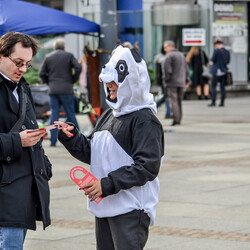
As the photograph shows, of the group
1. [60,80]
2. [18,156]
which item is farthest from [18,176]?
[60,80]

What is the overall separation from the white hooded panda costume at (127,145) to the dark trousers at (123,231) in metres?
0.04

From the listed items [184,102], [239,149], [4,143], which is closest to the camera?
[4,143]

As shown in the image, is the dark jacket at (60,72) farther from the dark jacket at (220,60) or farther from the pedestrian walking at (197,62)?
the pedestrian walking at (197,62)

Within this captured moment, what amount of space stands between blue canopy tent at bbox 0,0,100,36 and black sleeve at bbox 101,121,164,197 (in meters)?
9.23

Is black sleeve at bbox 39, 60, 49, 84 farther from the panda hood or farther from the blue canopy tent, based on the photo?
the panda hood

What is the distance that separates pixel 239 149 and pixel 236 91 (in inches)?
583

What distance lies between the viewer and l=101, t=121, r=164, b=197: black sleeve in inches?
161

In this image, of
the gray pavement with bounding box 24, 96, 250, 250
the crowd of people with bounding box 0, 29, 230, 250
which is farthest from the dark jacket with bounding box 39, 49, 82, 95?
the crowd of people with bounding box 0, 29, 230, 250

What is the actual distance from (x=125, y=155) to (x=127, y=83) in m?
0.39

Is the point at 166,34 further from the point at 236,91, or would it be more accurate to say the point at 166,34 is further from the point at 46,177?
the point at 46,177

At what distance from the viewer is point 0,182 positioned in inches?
157

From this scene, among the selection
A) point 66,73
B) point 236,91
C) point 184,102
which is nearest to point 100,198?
point 66,73

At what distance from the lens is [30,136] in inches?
158

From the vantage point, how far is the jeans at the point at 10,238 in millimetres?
4016
